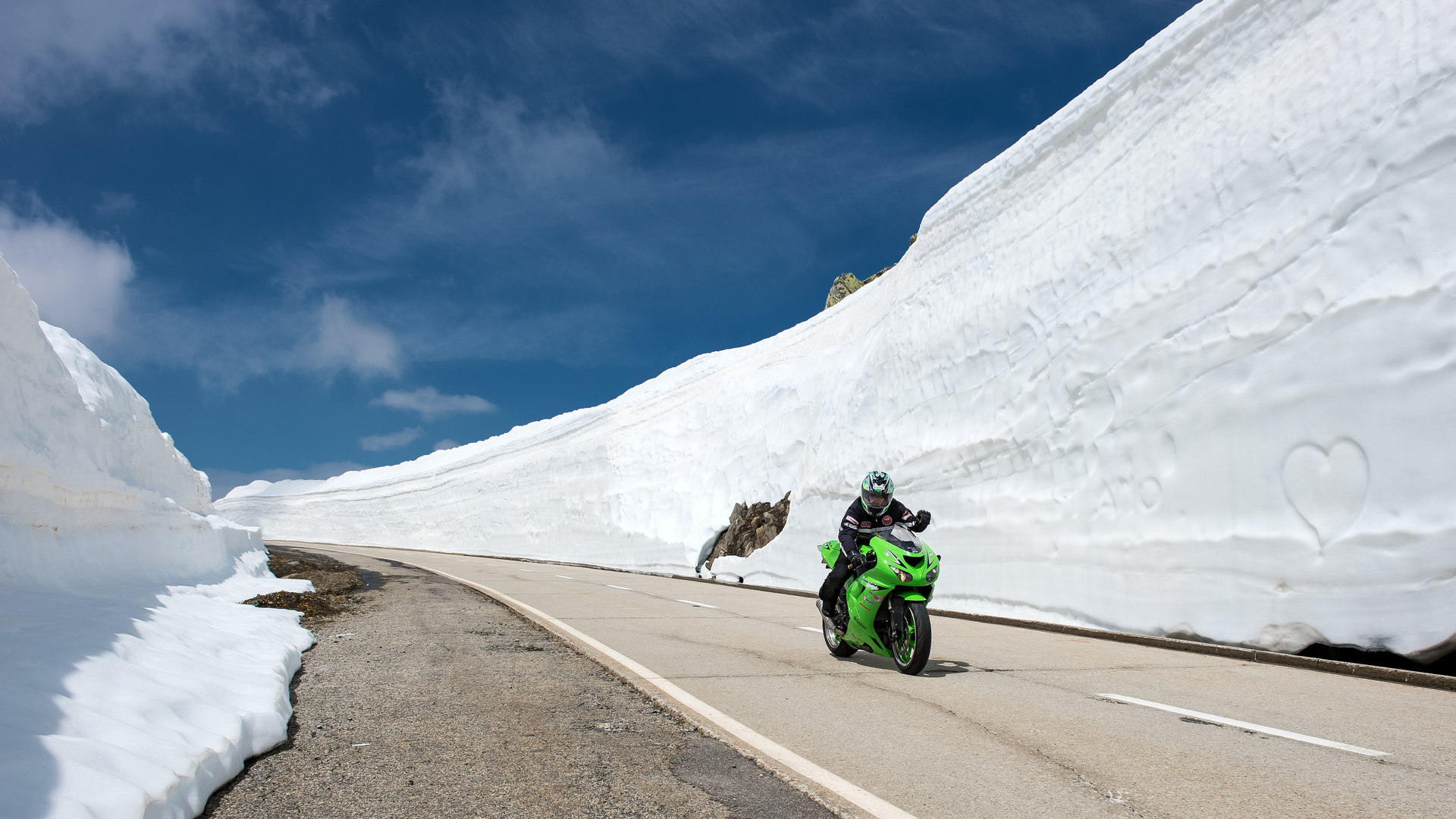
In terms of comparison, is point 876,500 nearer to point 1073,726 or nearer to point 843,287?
point 1073,726

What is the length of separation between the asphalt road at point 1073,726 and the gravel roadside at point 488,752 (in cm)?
51

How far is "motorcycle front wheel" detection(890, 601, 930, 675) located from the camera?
270 inches

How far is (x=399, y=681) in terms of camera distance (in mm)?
6555

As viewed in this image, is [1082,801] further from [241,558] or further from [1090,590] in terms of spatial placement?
[241,558]

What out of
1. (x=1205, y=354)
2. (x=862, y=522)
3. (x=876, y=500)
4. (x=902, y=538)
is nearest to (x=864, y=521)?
(x=862, y=522)

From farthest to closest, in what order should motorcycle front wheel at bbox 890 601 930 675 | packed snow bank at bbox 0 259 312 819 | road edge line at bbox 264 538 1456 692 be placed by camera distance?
road edge line at bbox 264 538 1456 692, motorcycle front wheel at bbox 890 601 930 675, packed snow bank at bbox 0 259 312 819

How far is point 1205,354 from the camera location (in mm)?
10773

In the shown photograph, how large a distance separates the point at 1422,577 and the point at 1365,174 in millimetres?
4442

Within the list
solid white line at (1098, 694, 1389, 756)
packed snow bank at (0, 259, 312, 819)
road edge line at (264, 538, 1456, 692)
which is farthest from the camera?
road edge line at (264, 538, 1456, 692)

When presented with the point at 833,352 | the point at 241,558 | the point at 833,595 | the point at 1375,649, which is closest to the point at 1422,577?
the point at 1375,649

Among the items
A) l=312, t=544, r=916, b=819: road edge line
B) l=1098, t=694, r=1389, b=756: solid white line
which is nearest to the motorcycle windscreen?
l=1098, t=694, r=1389, b=756: solid white line

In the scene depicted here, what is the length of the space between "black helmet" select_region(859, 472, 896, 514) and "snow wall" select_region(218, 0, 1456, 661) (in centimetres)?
442

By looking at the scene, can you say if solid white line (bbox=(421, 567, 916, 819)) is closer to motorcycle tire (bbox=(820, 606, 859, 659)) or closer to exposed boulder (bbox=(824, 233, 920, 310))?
motorcycle tire (bbox=(820, 606, 859, 659))

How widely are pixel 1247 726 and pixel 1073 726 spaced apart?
1.07 metres
